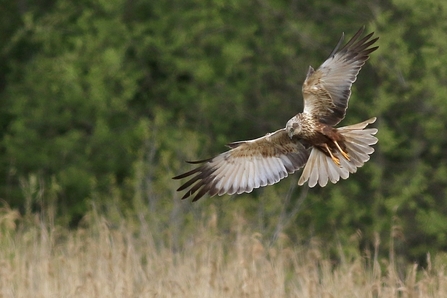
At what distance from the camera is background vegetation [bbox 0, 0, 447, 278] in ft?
44.7

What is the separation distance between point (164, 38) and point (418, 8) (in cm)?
472

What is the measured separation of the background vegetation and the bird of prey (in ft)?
14.2

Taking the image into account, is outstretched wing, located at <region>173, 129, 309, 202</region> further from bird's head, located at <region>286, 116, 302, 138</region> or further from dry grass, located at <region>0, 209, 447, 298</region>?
dry grass, located at <region>0, 209, 447, 298</region>

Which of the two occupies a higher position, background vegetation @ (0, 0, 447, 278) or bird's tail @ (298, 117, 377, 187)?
background vegetation @ (0, 0, 447, 278)

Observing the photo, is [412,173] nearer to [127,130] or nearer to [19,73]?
[127,130]

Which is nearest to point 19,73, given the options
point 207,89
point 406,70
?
point 207,89

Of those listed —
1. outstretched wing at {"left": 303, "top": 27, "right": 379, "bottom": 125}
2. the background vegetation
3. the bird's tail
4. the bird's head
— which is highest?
the background vegetation

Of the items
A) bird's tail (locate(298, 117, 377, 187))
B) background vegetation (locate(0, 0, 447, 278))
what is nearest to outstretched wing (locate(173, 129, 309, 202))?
bird's tail (locate(298, 117, 377, 187))

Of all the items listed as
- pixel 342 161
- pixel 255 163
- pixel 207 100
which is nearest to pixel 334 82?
pixel 342 161

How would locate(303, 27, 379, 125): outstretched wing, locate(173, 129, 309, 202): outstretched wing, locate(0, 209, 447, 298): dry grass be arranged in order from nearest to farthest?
locate(0, 209, 447, 298): dry grass < locate(303, 27, 379, 125): outstretched wing < locate(173, 129, 309, 202): outstretched wing

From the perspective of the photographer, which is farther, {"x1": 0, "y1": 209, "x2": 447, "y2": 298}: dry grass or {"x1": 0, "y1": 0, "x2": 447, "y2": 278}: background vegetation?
{"x1": 0, "y1": 0, "x2": 447, "y2": 278}: background vegetation

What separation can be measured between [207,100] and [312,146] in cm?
840

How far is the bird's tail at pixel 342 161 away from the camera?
7.21 meters

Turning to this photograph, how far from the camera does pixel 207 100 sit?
51.5 ft
